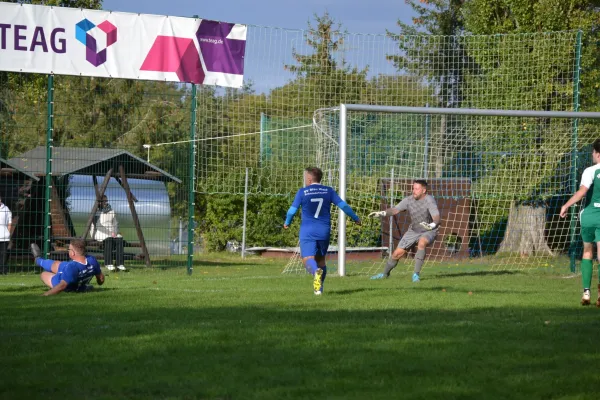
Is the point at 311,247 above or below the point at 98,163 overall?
below

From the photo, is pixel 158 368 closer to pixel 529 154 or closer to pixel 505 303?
pixel 505 303

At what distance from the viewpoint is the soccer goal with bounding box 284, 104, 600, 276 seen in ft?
63.6

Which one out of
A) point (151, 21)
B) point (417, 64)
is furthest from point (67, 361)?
point (417, 64)

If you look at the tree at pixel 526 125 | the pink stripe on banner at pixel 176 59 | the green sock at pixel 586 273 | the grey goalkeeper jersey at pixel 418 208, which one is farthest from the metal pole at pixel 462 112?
the green sock at pixel 586 273

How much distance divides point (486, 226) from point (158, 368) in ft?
53.5

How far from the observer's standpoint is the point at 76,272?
12164 millimetres

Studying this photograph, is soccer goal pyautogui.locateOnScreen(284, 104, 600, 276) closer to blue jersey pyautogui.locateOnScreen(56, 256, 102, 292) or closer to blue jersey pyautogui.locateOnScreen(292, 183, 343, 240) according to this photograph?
blue jersey pyautogui.locateOnScreen(292, 183, 343, 240)

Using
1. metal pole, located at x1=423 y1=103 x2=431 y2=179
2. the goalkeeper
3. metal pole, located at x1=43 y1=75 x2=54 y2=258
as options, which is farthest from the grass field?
metal pole, located at x1=423 y1=103 x2=431 y2=179

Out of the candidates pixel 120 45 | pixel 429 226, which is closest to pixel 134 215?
pixel 120 45

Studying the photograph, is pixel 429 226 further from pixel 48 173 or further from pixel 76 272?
pixel 48 173

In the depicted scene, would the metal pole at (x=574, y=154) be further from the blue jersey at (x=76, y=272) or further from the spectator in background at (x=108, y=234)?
the blue jersey at (x=76, y=272)

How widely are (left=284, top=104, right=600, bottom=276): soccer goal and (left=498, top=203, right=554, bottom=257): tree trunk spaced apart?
0.02 metres

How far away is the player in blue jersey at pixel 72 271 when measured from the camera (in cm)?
1212

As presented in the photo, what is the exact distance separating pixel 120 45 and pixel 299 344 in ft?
37.7
